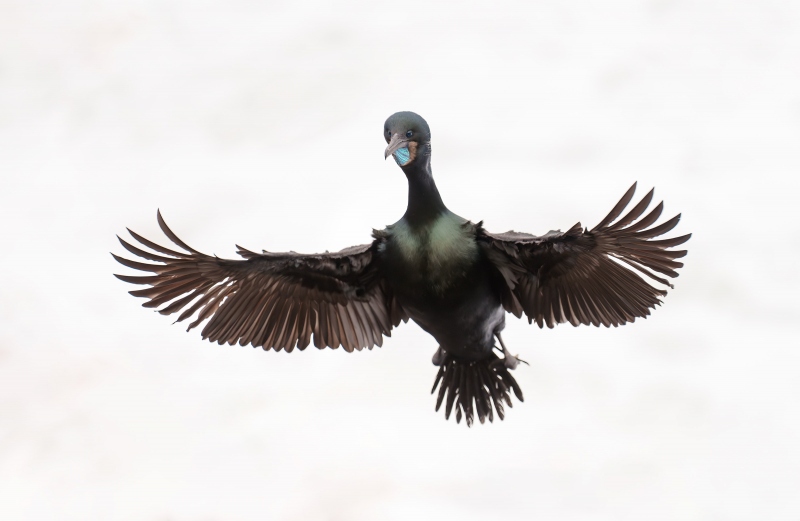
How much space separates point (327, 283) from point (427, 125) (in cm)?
135

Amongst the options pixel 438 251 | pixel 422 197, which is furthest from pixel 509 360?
pixel 422 197

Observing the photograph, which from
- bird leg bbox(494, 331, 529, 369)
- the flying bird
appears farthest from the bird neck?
bird leg bbox(494, 331, 529, 369)

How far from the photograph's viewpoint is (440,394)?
884 centimetres

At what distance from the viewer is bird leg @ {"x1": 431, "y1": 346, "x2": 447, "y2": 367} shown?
8.79m

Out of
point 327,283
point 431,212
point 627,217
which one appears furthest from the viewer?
point 327,283

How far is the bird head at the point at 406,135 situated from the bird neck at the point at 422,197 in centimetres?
9

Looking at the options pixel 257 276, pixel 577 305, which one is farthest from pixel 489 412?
pixel 257 276

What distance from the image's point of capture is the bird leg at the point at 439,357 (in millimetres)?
8789

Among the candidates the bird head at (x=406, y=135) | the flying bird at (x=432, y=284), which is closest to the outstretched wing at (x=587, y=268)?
the flying bird at (x=432, y=284)

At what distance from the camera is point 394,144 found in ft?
25.6

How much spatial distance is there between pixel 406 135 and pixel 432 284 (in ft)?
3.12

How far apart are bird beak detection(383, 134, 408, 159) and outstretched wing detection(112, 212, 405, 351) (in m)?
0.77

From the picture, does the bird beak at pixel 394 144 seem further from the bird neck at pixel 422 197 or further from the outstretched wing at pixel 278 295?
the outstretched wing at pixel 278 295

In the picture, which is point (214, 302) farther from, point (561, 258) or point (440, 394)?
point (561, 258)
